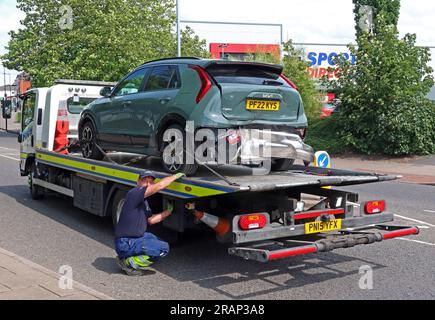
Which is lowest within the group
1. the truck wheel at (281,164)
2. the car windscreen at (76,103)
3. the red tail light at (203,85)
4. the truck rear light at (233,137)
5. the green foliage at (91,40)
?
the truck wheel at (281,164)

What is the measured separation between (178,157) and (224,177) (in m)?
0.85

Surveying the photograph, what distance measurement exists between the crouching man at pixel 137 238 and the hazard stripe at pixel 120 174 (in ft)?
0.62

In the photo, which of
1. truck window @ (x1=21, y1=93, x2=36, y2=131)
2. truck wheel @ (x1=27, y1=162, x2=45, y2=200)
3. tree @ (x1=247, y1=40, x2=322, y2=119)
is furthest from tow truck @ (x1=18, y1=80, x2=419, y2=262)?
tree @ (x1=247, y1=40, x2=322, y2=119)

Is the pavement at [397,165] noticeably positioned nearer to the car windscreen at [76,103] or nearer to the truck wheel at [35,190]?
the car windscreen at [76,103]

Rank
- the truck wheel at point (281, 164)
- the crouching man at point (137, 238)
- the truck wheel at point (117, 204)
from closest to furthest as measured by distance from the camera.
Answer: the crouching man at point (137, 238), the truck wheel at point (281, 164), the truck wheel at point (117, 204)

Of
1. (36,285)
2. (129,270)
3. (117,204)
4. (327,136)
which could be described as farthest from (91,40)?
(36,285)

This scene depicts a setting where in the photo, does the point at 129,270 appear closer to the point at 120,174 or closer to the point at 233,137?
the point at 120,174

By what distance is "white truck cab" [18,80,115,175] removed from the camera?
35.5ft

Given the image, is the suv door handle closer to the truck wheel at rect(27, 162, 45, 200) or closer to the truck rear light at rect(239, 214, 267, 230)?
the truck rear light at rect(239, 214, 267, 230)

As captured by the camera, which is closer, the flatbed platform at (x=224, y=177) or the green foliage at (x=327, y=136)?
the flatbed platform at (x=224, y=177)

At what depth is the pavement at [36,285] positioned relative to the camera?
5.25 m

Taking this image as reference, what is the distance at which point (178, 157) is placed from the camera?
22.9 ft

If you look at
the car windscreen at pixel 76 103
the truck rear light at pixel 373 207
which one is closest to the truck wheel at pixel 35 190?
the car windscreen at pixel 76 103
